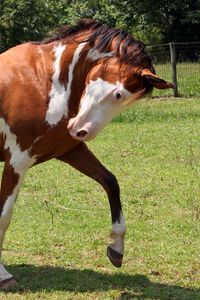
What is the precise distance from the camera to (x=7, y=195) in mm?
4246

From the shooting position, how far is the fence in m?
16.1

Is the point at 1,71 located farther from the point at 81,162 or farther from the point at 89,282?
the point at 89,282

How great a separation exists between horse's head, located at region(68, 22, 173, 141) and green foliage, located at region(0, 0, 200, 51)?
17.5 meters

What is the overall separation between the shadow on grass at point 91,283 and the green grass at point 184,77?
12.0m

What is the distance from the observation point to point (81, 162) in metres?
4.56

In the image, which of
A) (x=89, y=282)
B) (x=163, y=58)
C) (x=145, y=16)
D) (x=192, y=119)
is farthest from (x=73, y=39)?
(x=145, y=16)

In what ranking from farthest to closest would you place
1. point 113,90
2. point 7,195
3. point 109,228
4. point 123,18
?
1. point 123,18
2. point 109,228
3. point 7,195
4. point 113,90

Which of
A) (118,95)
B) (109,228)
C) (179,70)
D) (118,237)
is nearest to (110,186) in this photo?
(118,237)

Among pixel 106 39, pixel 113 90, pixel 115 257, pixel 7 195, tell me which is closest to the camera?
pixel 113 90

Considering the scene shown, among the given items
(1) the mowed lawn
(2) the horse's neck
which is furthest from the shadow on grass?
(2) the horse's neck

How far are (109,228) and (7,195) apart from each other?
154 cm

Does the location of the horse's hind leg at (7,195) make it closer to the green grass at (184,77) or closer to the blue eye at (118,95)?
the blue eye at (118,95)

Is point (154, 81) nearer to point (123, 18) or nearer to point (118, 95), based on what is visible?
point (118, 95)

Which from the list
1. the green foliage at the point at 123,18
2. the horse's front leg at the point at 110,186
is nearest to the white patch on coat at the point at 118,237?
the horse's front leg at the point at 110,186
